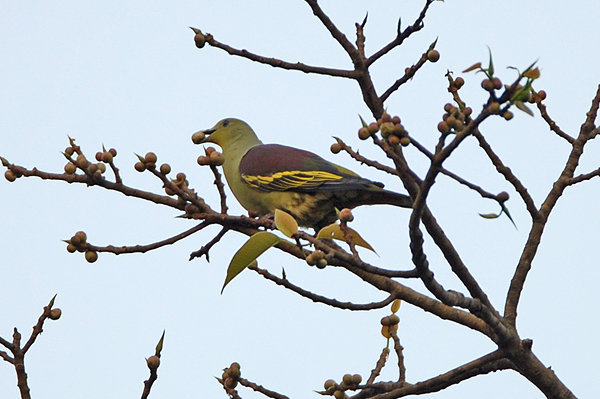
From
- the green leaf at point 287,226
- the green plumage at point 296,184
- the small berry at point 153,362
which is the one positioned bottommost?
the small berry at point 153,362

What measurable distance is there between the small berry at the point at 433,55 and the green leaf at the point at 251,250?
51.2 inches

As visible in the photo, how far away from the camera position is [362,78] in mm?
3152

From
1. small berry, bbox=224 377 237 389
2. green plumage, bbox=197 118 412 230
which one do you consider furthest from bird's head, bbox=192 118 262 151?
small berry, bbox=224 377 237 389

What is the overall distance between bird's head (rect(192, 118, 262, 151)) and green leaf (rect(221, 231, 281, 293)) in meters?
3.83

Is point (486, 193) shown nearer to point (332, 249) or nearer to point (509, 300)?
point (332, 249)

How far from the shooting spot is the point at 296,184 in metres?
5.34

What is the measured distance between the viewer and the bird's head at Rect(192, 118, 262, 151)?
20.6 feet

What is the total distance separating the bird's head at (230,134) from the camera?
6277 mm

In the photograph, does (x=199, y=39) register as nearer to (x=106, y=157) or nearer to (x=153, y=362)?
(x=106, y=157)

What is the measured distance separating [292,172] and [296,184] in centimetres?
14

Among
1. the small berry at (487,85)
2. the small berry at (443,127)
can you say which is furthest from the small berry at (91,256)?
the small berry at (487,85)

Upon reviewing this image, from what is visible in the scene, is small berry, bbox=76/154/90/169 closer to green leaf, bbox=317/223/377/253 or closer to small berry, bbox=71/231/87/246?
small berry, bbox=71/231/87/246

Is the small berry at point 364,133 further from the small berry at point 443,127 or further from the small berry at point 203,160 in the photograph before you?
the small berry at point 203,160

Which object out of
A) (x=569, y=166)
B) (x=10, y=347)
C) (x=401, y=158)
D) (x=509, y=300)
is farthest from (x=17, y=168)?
(x=569, y=166)
